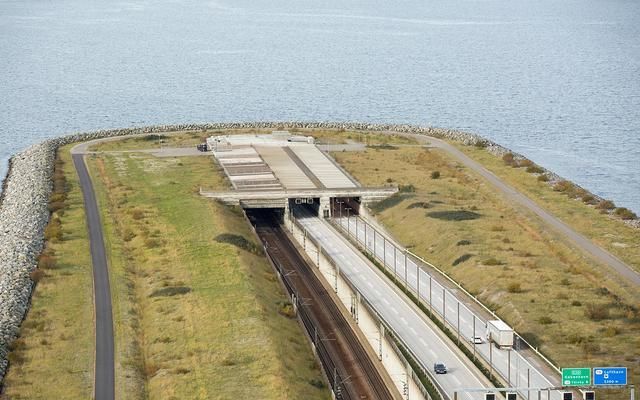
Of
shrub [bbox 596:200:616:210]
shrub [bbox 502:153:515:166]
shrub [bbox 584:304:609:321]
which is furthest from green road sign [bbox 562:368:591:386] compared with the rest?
shrub [bbox 502:153:515:166]

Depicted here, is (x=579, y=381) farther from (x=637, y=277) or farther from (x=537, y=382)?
(x=637, y=277)

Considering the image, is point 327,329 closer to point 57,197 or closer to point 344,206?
point 344,206

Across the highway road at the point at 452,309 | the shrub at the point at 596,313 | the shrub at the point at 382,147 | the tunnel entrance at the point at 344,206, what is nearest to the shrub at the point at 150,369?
the highway road at the point at 452,309

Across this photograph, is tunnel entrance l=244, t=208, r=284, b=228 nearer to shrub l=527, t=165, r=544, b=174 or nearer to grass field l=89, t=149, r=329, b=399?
grass field l=89, t=149, r=329, b=399

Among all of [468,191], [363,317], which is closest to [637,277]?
[363,317]

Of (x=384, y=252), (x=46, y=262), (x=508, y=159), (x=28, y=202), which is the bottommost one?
(x=384, y=252)

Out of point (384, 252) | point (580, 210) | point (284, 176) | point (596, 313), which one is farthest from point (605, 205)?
point (596, 313)
